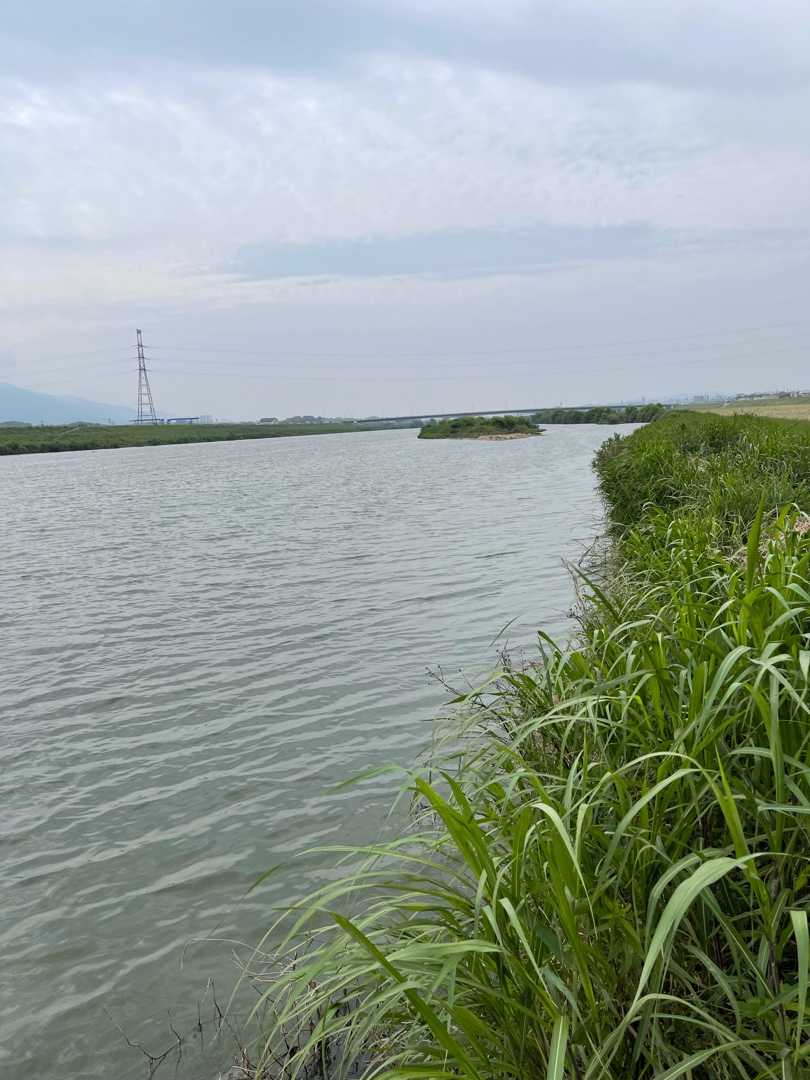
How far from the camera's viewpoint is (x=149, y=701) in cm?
966

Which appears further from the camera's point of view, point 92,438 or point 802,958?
point 92,438

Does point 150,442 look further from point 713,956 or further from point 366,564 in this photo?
point 713,956

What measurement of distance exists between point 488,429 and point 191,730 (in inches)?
4630

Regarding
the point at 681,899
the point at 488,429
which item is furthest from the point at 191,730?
the point at 488,429

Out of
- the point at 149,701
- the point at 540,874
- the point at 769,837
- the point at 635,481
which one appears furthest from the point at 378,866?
the point at 635,481

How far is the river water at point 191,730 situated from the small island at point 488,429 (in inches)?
3817

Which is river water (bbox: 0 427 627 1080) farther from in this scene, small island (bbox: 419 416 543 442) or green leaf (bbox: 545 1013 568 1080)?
small island (bbox: 419 416 543 442)

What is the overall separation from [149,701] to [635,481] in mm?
10363

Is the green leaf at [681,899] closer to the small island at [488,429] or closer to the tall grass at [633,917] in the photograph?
the tall grass at [633,917]

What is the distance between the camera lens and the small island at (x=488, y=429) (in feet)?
394

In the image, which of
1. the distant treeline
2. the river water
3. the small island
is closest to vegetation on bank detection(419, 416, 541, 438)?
the small island

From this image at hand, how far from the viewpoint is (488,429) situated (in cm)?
12381

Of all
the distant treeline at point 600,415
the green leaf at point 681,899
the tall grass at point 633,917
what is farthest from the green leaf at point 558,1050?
the distant treeline at point 600,415

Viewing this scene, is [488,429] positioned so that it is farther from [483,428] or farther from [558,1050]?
[558,1050]
